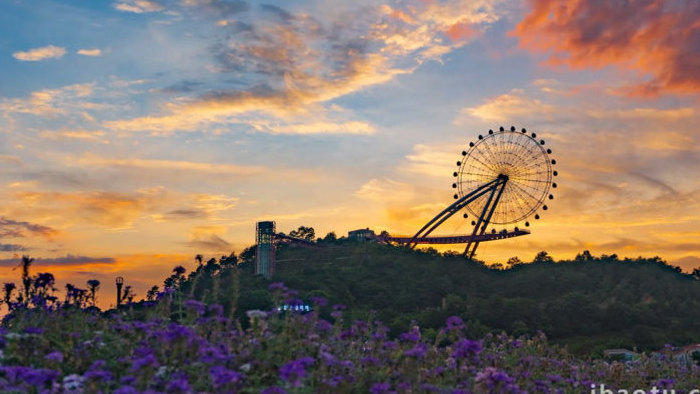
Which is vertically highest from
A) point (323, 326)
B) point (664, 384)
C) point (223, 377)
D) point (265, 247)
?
point (265, 247)

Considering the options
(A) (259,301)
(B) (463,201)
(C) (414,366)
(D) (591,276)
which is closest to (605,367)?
(C) (414,366)

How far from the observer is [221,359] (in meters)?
8.84

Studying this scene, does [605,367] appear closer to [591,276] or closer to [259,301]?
[259,301]

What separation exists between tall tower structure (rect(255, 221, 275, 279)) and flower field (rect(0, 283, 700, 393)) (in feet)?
251

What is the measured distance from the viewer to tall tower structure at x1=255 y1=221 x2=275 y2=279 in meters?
88.9

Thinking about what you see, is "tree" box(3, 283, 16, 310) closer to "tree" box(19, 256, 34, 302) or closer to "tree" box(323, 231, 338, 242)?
"tree" box(19, 256, 34, 302)

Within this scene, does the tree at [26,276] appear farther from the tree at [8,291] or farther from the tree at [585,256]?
the tree at [585,256]

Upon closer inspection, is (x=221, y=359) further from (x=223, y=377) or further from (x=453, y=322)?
(x=453, y=322)

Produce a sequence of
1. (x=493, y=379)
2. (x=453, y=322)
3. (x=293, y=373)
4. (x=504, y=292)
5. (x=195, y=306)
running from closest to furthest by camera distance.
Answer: (x=293, y=373) < (x=493, y=379) < (x=195, y=306) < (x=453, y=322) < (x=504, y=292)

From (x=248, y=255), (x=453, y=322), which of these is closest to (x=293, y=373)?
(x=453, y=322)

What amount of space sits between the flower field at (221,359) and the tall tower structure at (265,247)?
76561 mm

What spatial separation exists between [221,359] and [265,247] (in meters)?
81.8

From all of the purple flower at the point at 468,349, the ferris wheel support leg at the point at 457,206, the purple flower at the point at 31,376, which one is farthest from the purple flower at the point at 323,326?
the ferris wheel support leg at the point at 457,206

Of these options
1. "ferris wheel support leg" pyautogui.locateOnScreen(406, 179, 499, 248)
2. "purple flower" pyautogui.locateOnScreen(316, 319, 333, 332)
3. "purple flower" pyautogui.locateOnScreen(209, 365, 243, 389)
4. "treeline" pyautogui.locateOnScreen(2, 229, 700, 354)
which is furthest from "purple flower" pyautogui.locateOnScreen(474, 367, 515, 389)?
"ferris wheel support leg" pyautogui.locateOnScreen(406, 179, 499, 248)
